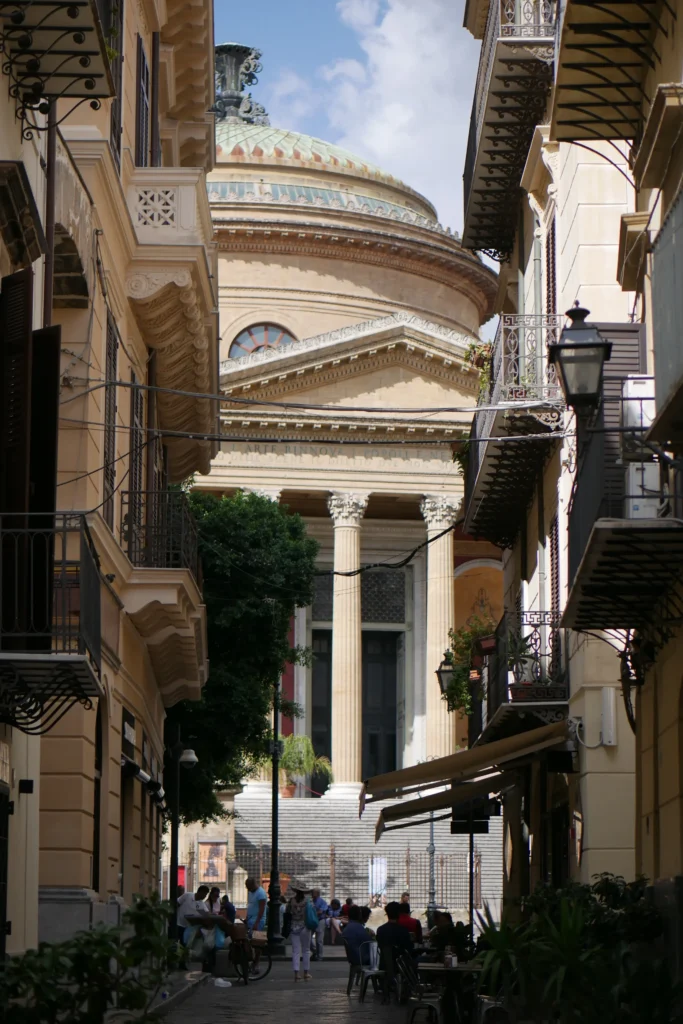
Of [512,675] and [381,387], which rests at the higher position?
[381,387]

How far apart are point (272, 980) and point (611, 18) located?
1715cm

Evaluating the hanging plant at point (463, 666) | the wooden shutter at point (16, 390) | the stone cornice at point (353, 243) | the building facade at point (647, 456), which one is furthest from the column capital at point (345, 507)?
the wooden shutter at point (16, 390)

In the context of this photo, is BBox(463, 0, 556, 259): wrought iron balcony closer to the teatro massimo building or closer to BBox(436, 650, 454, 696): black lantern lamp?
BBox(436, 650, 454, 696): black lantern lamp

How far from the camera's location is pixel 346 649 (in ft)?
182

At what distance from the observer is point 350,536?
55500 millimetres

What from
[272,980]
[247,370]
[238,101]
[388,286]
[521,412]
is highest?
[238,101]

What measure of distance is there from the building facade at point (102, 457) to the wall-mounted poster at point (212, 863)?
1811 centimetres

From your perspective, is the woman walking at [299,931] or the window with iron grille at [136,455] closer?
the window with iron grille at [136,455]

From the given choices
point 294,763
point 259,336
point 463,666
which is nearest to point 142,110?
point 463,666

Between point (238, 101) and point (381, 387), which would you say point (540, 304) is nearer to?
point (381, 387)

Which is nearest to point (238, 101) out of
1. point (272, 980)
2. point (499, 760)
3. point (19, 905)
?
point (272, 980)

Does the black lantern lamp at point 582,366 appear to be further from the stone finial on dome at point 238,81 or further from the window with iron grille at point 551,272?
the stone finial on dome at point 238,81

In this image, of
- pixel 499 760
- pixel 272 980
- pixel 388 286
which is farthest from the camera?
pixel 388 286

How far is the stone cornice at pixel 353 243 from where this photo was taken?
64312 mm
